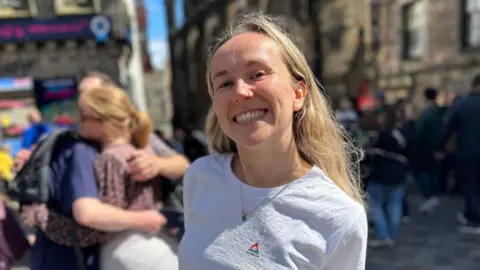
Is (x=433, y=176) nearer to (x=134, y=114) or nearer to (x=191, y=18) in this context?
(x=134, y=114)

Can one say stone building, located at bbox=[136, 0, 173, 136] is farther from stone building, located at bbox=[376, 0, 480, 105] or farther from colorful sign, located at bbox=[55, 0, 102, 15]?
stone building, located at bbox=[376, 0, 480, 105]

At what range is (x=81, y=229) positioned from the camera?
1.94 metres

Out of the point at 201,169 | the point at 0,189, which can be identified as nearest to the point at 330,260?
the point at 201,169

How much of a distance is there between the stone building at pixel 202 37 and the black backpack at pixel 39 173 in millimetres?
7638

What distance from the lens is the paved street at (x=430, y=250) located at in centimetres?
450

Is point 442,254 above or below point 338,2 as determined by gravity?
below

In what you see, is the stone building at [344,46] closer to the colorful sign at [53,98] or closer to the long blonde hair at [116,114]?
the colorful sign at [53,98]

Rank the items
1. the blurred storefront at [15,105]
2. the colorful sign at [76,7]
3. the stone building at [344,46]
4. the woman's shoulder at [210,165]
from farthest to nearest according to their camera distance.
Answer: the stone building at [344,46] → the colorful sign at [76,7] → the blurred storefront at [15,105] → the woman's shoulder at [210,165]

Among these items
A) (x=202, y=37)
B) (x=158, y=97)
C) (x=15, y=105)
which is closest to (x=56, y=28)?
(x=15, y=105)

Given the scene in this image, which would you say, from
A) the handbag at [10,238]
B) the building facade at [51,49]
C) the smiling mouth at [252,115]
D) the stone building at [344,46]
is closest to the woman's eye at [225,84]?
the smiling mouth at [252,115]

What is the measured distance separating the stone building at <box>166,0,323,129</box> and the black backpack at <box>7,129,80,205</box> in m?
7.64

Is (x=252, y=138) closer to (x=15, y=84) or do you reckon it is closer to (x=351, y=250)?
(x=351, y=250)

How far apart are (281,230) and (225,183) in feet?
0.91

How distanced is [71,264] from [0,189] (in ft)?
3.77
